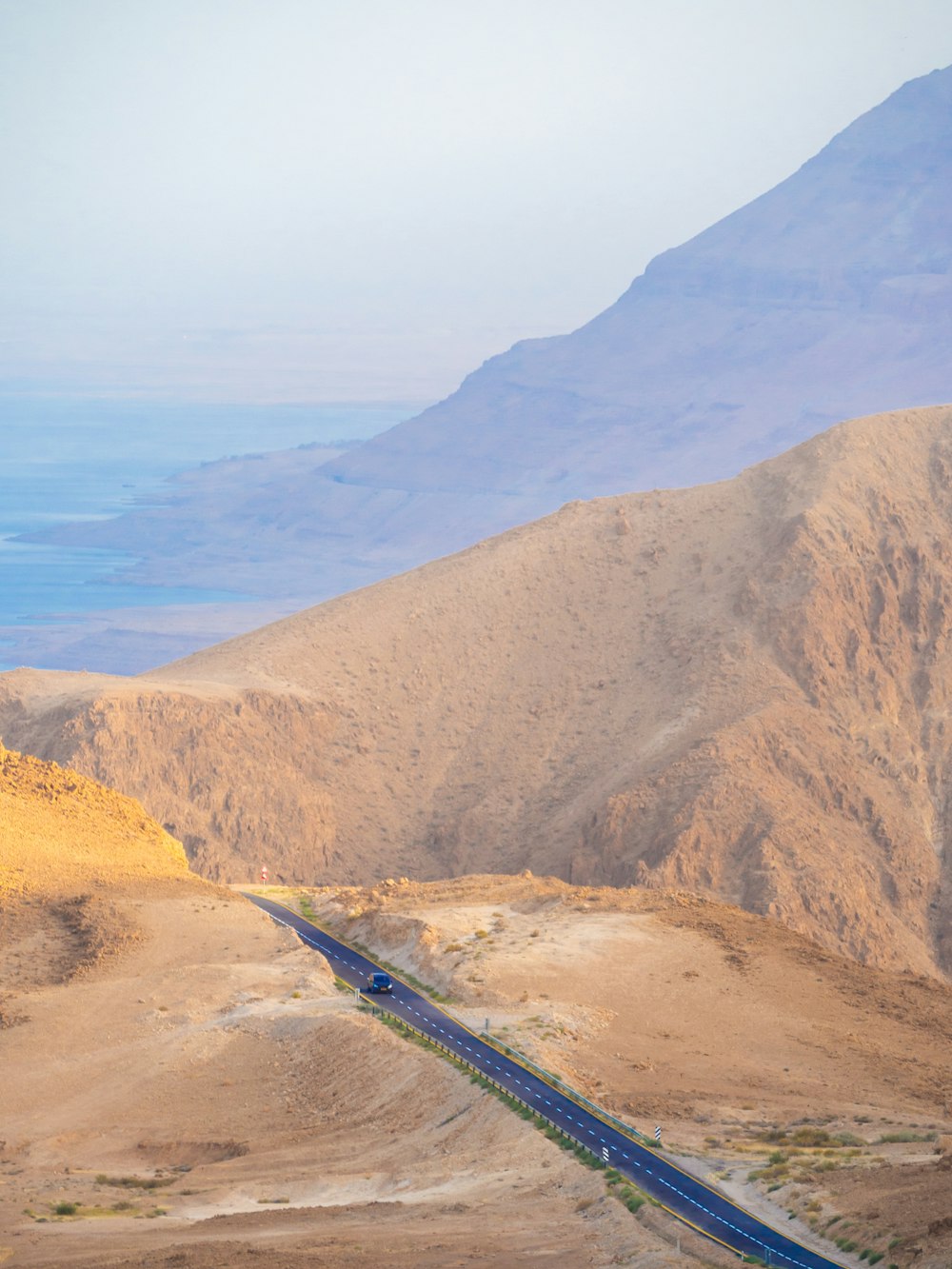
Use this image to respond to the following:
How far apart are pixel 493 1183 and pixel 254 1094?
35.1 feet

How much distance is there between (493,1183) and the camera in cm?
3875

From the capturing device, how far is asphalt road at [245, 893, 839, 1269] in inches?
1340

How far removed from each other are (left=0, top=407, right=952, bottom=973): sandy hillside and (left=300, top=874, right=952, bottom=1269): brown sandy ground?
580 inches

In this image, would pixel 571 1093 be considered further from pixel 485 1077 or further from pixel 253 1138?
pixel 253 1138

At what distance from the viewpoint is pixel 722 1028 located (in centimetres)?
5391

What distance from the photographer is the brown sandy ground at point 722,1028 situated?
36.8 metres

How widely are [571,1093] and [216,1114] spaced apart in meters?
8.77

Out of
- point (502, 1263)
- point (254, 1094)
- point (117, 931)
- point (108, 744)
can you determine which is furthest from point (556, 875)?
point (502, 1263)

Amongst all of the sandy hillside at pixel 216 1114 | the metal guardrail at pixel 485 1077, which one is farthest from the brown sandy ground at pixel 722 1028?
the sandy hillside at pixel 216 1114

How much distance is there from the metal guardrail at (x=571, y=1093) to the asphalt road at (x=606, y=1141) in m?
0.15

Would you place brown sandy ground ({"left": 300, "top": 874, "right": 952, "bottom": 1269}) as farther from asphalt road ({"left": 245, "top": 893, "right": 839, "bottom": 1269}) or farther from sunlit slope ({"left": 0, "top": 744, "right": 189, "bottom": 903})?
sunlit slope ({"left": 0, "top": 744, "right": 189, "bottom": 903})

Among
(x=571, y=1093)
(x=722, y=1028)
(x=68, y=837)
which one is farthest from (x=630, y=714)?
(x=571, y=1093)

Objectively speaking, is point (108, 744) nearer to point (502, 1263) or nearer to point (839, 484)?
point (839, 484)

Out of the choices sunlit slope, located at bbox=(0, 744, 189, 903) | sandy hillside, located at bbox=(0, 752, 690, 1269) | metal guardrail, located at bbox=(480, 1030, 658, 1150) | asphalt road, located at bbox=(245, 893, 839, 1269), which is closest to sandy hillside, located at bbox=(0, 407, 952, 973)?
sunlit slope, located at bbox=(0, 744, 189, 903)
